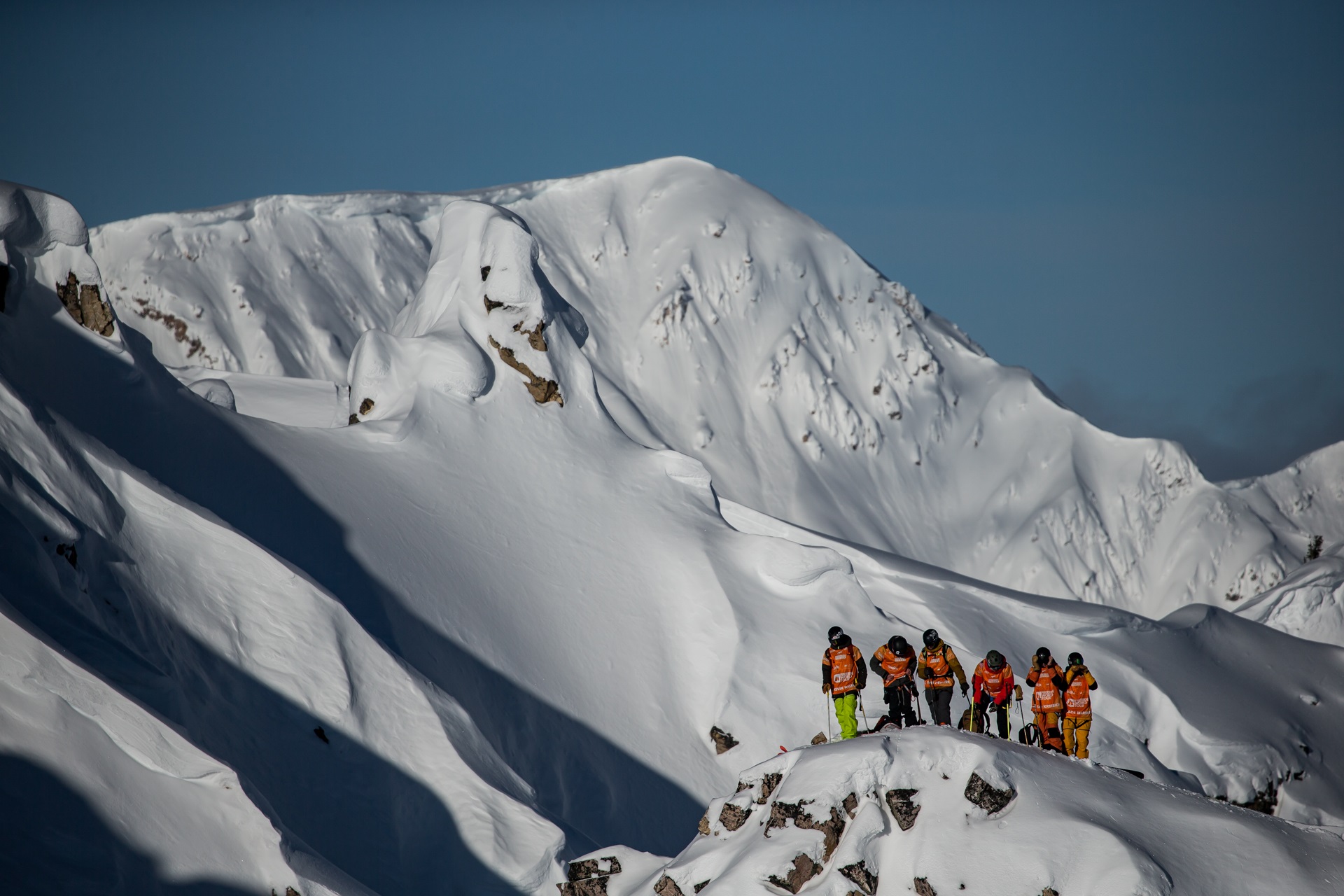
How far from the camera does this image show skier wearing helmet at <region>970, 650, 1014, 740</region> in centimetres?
1670

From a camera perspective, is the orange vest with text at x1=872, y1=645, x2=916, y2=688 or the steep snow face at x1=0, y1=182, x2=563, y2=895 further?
the orange vest with text at x1=872, y1=645, x2=916, y2=688

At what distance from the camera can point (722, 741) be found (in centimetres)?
2583

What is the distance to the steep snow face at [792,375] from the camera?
227 ft

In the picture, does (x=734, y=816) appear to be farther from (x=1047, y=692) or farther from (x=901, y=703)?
(x=1047, y=692)

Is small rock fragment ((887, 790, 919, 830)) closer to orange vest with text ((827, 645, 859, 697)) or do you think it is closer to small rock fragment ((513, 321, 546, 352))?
orange vest with text ((827, 645, 859, 697))

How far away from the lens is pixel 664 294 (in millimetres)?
76125

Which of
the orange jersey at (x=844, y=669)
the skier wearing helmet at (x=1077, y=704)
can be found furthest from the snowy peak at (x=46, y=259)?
the skier wearing helmet at (x=1077, y=704)

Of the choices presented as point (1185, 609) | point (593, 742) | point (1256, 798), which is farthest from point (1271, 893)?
point (1185, 609)

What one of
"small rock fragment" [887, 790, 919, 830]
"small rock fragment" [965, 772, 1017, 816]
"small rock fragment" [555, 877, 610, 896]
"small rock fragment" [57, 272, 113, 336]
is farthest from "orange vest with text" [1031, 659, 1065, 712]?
"small rock fragment" [57, 272, 113, 336]

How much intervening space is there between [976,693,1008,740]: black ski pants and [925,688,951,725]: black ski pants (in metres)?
0.70

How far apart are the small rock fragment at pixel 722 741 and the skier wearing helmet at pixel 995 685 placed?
9.30 meters

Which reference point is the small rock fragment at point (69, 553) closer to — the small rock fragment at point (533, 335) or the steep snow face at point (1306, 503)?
the small rock fragment at point (533, 335)

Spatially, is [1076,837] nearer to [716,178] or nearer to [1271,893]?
[1271,893]

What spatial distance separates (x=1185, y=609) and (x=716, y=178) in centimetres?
5180
